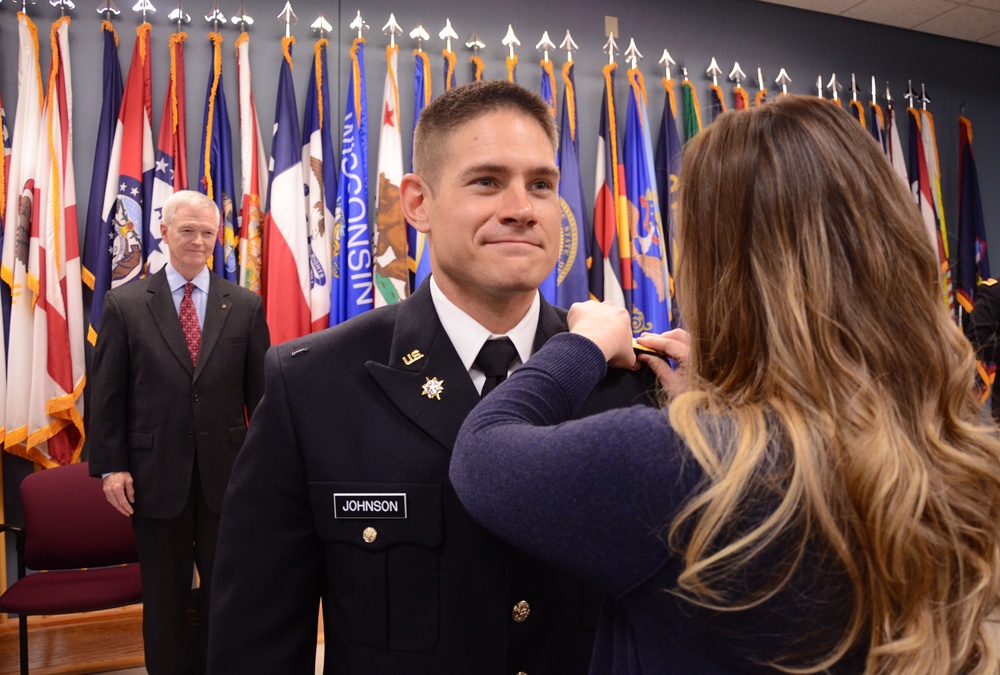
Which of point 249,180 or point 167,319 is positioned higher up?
point 249,180

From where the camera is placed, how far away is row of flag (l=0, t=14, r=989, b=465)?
11.0 ft

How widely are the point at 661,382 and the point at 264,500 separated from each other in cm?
62

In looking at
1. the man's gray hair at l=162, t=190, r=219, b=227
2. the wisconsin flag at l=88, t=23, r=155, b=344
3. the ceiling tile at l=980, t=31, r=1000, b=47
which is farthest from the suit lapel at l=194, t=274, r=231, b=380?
the ceiling tile at l=980, t=31, r=1000, b=47

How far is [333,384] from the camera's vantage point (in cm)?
115

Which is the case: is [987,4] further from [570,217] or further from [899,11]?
[570,217]

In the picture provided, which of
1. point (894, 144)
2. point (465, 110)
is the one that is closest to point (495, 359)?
point (465, 110)

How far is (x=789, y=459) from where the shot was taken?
0.72 metres

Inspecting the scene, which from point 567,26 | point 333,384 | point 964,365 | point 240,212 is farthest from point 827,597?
point 567,26

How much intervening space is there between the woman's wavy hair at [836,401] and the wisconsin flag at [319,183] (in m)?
3.03

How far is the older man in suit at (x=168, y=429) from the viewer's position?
9.09 feet

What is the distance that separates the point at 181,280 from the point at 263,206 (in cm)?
88

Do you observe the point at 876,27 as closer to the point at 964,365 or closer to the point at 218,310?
the point at 218,310

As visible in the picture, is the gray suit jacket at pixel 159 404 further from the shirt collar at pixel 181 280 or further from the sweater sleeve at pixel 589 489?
the sweater sleeve at pixel 589 489

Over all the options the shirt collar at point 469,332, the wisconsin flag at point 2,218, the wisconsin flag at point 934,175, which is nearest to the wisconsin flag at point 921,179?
the wisconsin flag at point 934,175
